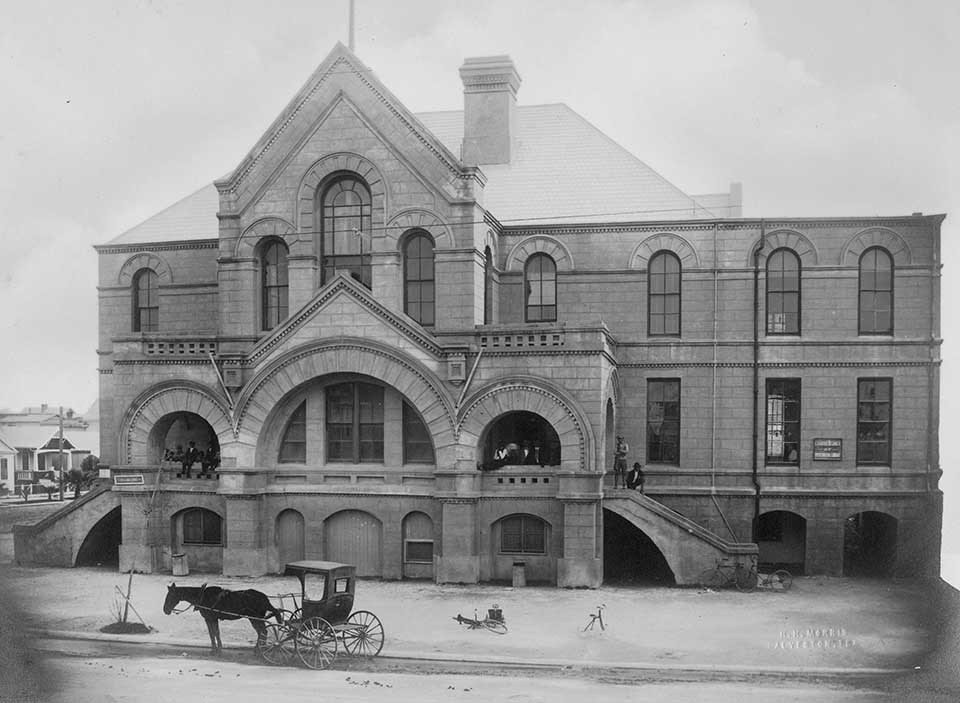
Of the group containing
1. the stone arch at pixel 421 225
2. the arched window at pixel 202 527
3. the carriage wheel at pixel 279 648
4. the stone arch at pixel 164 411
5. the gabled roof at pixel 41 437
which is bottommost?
the carriage wheel at pixel 279 648

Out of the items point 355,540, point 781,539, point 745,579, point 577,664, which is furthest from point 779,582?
point 355,540

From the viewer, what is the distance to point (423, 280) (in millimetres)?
27094

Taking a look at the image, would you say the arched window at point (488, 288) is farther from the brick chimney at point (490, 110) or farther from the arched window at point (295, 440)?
the arched window at point (295, 440)

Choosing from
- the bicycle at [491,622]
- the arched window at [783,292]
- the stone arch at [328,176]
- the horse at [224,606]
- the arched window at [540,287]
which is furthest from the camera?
the arched window at [540,287]

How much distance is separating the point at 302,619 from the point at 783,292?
17.7m

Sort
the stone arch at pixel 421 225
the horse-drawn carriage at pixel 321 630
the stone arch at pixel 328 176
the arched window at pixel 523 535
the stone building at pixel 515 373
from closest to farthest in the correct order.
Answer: the horse-drawn carriage at pixel 321 630 → the stone building at pixel 515 373 → the arched window at pixel 523 535 → the stone arch at pixel 421 225 → the stone arch at pixel 328 176

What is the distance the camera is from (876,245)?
90.9ft

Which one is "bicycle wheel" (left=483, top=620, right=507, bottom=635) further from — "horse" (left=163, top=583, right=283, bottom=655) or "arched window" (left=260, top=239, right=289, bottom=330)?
"arched window" (left=260, top=239, right=289, bottom=330)

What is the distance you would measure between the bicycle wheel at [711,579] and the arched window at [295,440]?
11298 mm

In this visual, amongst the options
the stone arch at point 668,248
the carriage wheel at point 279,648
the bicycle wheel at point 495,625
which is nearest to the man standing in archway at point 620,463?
the stone arch at point 668,248

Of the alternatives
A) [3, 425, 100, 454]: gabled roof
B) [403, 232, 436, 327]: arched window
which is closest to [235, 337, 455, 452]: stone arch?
[403, 232, 436, 327]: arched window

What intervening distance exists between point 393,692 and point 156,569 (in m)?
13.1

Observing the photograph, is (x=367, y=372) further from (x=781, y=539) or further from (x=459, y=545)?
(x=781, y=539)

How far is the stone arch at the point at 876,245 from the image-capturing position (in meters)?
27.5
